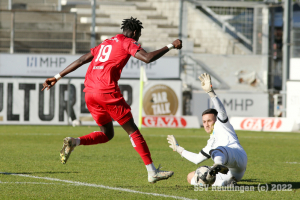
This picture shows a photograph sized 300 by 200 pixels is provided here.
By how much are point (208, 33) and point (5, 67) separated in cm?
1354

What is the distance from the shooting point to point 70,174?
6637 mm

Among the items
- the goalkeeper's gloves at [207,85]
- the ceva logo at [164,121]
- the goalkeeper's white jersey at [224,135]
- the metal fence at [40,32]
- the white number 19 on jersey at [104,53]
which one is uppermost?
the metal fence at [40,32]

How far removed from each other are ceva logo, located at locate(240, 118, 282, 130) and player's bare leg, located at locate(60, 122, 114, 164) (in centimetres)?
1526

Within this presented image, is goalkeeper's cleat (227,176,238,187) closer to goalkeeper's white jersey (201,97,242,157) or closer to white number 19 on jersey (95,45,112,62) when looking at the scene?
goalkeeper's white jersey (201,97,242,157)

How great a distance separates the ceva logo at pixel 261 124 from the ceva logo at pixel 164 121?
9.07ft

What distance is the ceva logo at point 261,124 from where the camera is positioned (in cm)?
2038

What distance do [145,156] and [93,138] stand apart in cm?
83

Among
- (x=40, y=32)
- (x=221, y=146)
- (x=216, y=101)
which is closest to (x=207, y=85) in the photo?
(x=216, y=101)

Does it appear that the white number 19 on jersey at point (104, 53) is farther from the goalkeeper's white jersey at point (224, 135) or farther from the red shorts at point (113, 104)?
the goalkeeper's white jersey at point (224, 135)

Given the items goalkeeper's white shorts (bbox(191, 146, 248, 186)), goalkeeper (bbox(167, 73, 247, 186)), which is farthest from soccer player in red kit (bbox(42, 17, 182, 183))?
goalkeeper's white shorts (bbox(191, 146, 248, 186))

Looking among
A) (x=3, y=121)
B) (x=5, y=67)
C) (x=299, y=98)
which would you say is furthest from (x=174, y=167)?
(x=5, y=67)

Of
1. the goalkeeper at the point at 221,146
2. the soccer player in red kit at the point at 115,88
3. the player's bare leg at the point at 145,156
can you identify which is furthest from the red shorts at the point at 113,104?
the goalkeeper at the point at 221,146

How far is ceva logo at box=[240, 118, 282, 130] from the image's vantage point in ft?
66.8

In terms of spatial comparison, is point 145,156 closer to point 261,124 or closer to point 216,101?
point 216,101
